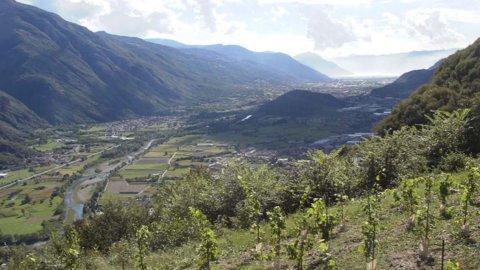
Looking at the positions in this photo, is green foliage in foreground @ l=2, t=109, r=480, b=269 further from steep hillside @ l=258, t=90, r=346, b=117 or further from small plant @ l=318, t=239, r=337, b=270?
steep hillside @ l=258, t=90, r=346, b=117

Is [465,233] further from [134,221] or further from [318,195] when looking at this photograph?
[134,221]

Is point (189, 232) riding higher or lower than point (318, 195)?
lower

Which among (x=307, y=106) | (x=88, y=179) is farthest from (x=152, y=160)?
(x=307, y=106)

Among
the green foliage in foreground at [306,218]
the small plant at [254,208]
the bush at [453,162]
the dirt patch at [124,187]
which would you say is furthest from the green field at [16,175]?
the bush at [453,162]

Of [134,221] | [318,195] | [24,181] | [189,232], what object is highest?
[318,195]

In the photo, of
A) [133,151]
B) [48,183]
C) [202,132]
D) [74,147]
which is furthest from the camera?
[202,132]

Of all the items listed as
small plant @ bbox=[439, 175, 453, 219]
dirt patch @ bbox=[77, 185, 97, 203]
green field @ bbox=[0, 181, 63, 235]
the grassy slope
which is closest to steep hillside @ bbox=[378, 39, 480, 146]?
the grassy slope

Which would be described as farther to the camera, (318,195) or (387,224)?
(318,195)

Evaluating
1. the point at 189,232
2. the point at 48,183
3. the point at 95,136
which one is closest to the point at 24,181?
the point at 48,183
